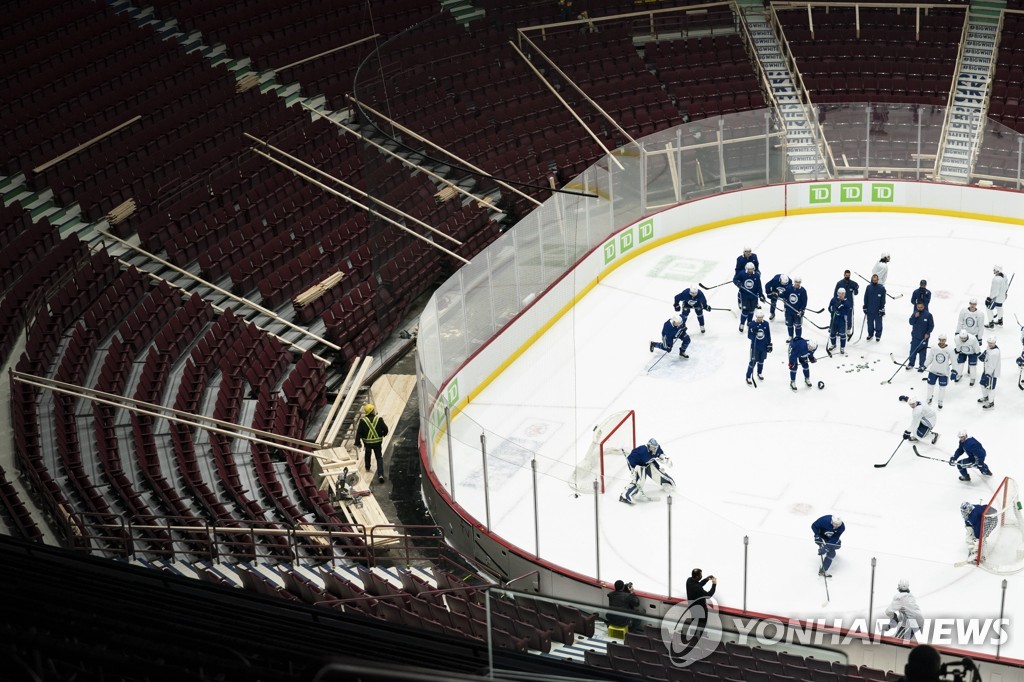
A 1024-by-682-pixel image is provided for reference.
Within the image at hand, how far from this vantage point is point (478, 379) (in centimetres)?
1739

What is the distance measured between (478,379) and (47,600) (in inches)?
404

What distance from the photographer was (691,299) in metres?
18.6

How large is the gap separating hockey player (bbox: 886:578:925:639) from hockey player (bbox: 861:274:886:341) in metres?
6.90

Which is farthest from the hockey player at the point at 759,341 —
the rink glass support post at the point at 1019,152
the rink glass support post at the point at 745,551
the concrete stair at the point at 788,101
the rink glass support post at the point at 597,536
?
the rink glass support post at the point at 1019,152

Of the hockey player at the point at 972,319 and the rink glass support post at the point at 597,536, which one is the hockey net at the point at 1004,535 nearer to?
the rink glass support post at the point at 597,536

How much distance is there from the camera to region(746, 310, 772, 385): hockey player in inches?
669

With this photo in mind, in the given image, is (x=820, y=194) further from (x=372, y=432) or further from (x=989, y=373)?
(x=372, y=432)

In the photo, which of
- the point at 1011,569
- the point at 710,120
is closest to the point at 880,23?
the point at 710,120

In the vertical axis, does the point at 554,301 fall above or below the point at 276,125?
below

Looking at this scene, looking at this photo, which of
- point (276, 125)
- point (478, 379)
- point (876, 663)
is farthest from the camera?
point (276, 125)

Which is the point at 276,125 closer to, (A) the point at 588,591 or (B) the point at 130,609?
(A) the point at 588,591

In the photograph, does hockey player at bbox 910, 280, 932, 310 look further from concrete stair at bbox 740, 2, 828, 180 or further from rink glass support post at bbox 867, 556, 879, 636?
rink glass support post at bbox 867, 556, 879, 636

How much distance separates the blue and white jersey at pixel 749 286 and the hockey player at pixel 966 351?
3144 millimetres

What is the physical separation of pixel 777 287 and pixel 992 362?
3472 millimetres
